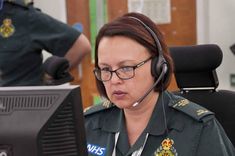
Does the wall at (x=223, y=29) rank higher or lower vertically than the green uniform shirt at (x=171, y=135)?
higher

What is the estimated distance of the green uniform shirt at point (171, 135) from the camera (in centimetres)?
130

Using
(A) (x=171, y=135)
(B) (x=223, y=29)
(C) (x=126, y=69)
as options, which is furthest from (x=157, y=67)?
(B) (x=223, y=29)

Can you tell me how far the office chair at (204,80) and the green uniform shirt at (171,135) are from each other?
45 centimetres

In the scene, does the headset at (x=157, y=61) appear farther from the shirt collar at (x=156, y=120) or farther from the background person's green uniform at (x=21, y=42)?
the background person's green uniform at (x=21, y=42)

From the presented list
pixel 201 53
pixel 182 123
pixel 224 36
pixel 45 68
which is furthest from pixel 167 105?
pixel 224 36

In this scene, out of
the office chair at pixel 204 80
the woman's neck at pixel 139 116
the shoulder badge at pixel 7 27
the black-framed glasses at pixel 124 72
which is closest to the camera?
the black-framed glasses at pixel 124 72

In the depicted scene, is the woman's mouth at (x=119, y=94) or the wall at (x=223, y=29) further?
the wall at (x=223, y=29)

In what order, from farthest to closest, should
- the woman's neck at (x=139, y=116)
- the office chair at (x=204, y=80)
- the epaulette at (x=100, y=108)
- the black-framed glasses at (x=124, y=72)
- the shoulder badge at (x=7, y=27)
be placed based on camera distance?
the shoulder badge at (x=7, y=27)
the office chair at (x=204, y=80)
the epaulette at (x=100, y=108)
the woman's neck at (x=139, y=116)
the black-framed glasses at (x=124, y=72)

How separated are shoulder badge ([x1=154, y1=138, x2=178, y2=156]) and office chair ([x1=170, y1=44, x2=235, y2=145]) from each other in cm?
57

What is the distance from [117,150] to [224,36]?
2.35 metres

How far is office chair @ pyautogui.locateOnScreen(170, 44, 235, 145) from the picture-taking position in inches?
72.1

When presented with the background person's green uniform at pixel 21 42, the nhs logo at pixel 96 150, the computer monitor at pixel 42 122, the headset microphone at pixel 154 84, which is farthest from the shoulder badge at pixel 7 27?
the computer monitor at pixel 42 122

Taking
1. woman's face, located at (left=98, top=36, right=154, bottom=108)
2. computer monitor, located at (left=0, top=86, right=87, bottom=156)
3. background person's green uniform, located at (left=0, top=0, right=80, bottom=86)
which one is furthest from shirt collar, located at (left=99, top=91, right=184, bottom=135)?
background person's green uniform, located at (left=0, top=0, right=80, bottom=86)

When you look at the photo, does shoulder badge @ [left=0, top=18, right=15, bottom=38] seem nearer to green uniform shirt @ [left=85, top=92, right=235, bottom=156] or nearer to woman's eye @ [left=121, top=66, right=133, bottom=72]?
green uniform shirt @ [left=85, top=92, right=235, bottom=156]
